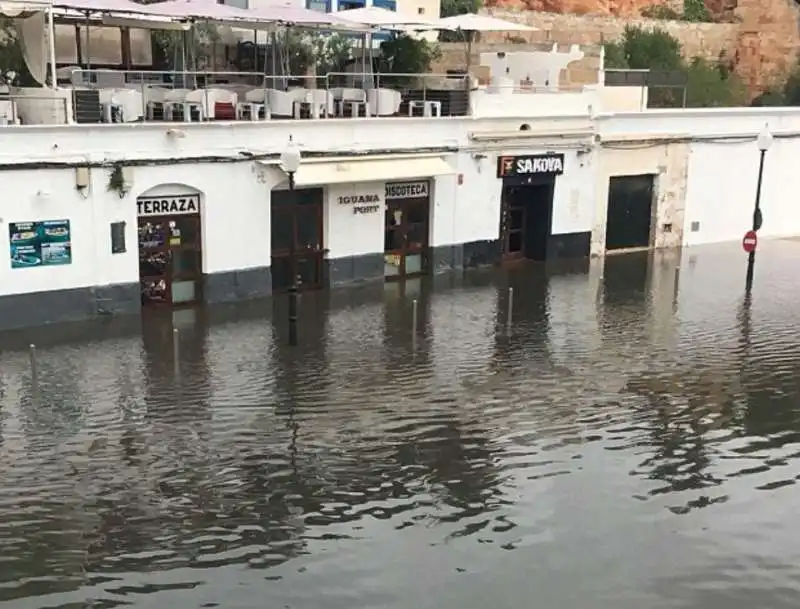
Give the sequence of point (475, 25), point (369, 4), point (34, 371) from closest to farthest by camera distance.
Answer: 1. point (34, 371)
2. point (475, 25)
3. point (369, 4)

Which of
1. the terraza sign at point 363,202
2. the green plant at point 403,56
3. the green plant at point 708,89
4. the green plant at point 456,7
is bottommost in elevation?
the terraza sign at point 363,202

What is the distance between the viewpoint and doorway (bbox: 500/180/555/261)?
988 inches

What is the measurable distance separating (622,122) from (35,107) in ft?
50.5

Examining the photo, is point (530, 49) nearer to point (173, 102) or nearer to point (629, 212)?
point (629, 212)

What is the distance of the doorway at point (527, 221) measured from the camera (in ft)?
82.3

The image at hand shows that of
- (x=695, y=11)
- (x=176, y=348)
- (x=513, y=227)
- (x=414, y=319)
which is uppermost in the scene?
(x=695, y=11)

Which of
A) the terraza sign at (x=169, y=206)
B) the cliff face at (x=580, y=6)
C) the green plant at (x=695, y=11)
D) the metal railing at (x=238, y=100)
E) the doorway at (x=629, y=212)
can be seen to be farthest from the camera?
the green plant at (x=695, y=11)

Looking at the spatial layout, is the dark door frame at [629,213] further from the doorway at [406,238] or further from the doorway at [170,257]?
the doorway at [170,257]

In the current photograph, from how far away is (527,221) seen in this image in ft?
84.3

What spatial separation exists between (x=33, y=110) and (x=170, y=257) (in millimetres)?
3897

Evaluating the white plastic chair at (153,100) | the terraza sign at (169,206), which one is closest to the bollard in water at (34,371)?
the terraza sign at (169,206)

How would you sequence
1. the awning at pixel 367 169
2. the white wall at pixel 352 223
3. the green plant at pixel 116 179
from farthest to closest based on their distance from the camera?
the white wall at pixel 352 223 → the awning at pixel 367 169 → the green plant at pixel 116 179

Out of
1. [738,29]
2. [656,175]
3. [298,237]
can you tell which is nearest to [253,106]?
[298,237]

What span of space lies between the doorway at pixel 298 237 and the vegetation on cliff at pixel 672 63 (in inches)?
745
